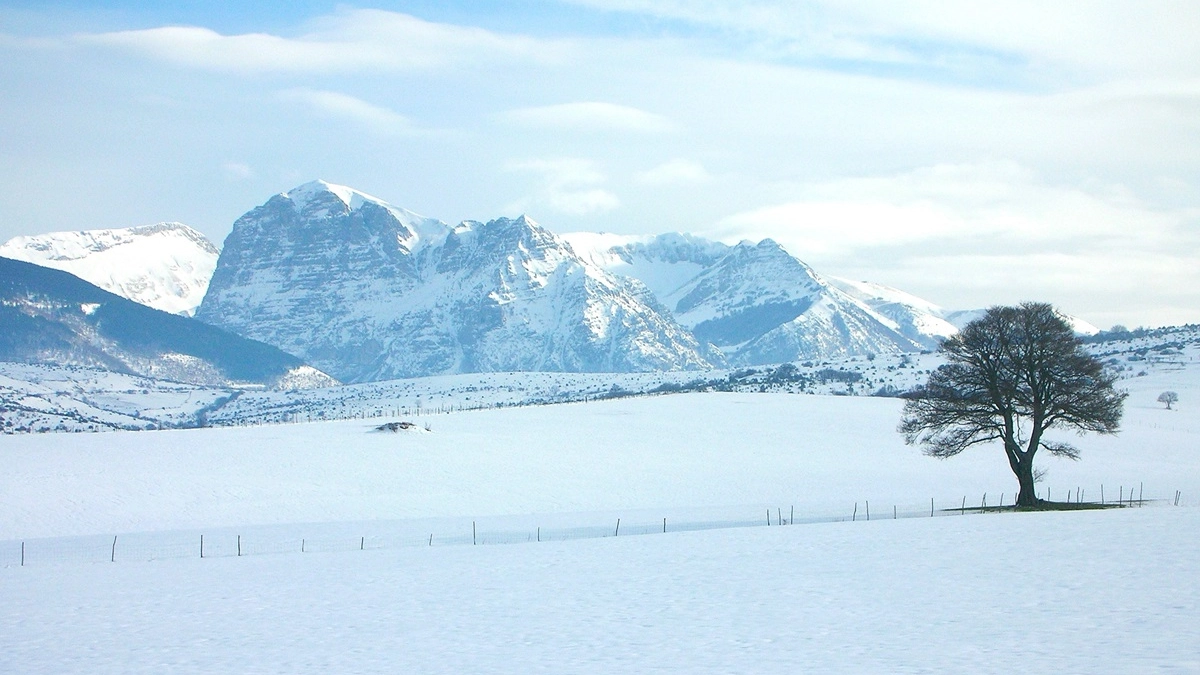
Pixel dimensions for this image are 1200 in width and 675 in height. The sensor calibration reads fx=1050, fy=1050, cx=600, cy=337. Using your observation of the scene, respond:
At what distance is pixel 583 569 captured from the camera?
32.6 metres

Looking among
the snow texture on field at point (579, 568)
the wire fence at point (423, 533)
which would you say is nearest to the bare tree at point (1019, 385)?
the wire fence at point (423, 533)

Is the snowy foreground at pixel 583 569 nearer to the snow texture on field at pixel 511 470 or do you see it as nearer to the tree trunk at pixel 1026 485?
the snow texture on field at pixel 511 470

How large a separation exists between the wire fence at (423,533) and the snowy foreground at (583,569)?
48 cm

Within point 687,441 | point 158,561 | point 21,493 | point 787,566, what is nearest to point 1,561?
point 158,561

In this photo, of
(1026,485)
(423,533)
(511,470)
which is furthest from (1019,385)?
(511,470)

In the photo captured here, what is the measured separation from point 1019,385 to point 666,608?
3270 cm

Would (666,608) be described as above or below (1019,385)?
below

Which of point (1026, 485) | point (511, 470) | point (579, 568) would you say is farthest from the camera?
point (511, 470)

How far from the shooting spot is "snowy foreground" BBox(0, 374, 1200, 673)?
20.0 m

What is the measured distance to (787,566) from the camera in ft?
102

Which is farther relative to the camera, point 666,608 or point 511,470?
point 511,470

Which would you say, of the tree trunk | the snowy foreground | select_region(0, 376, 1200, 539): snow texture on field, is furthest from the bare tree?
select_region(0, 376, 1200, 539): snow texture on field

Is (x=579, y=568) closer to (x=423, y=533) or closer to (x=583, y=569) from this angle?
(x=583, y=569)

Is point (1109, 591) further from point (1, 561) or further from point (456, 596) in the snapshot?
point (1, 561)
